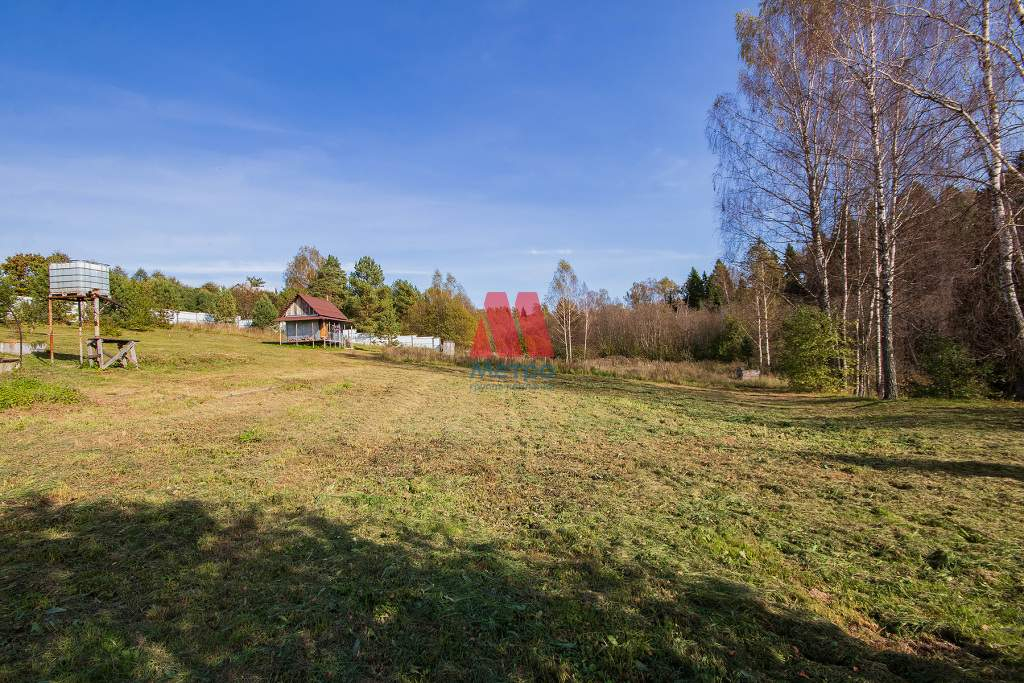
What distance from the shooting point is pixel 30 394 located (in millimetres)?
7969

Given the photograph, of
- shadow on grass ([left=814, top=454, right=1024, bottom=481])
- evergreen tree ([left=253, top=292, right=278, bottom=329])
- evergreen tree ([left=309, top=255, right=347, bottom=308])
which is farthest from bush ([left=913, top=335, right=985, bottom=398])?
evergreen tree ([left=309, top=255, right=347, bottom=308])

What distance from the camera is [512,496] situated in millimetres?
4496

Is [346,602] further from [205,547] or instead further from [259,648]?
[205,547]

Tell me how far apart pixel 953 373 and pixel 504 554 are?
537 inches

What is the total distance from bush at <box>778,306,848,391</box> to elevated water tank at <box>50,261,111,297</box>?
21266 millimetres

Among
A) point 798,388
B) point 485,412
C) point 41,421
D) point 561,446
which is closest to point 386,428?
point 485,412

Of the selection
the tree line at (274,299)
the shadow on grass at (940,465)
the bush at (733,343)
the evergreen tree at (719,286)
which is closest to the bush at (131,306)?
the tree line at (274,299)

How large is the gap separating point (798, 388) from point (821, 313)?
7.94 ft

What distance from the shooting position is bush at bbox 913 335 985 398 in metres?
11.0

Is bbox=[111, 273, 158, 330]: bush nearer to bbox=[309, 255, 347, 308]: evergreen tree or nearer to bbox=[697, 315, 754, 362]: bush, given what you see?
bbox=[309, 255, 347, 308]: evergreen tree

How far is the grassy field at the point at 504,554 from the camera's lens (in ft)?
7.04

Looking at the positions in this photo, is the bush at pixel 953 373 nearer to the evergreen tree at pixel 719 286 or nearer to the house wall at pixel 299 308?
the evergreen tree at pixel 719 286

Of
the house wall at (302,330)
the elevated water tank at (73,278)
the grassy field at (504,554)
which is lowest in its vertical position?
the grassy field at (504,554)

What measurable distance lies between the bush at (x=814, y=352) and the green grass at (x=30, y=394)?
58.2 ft
